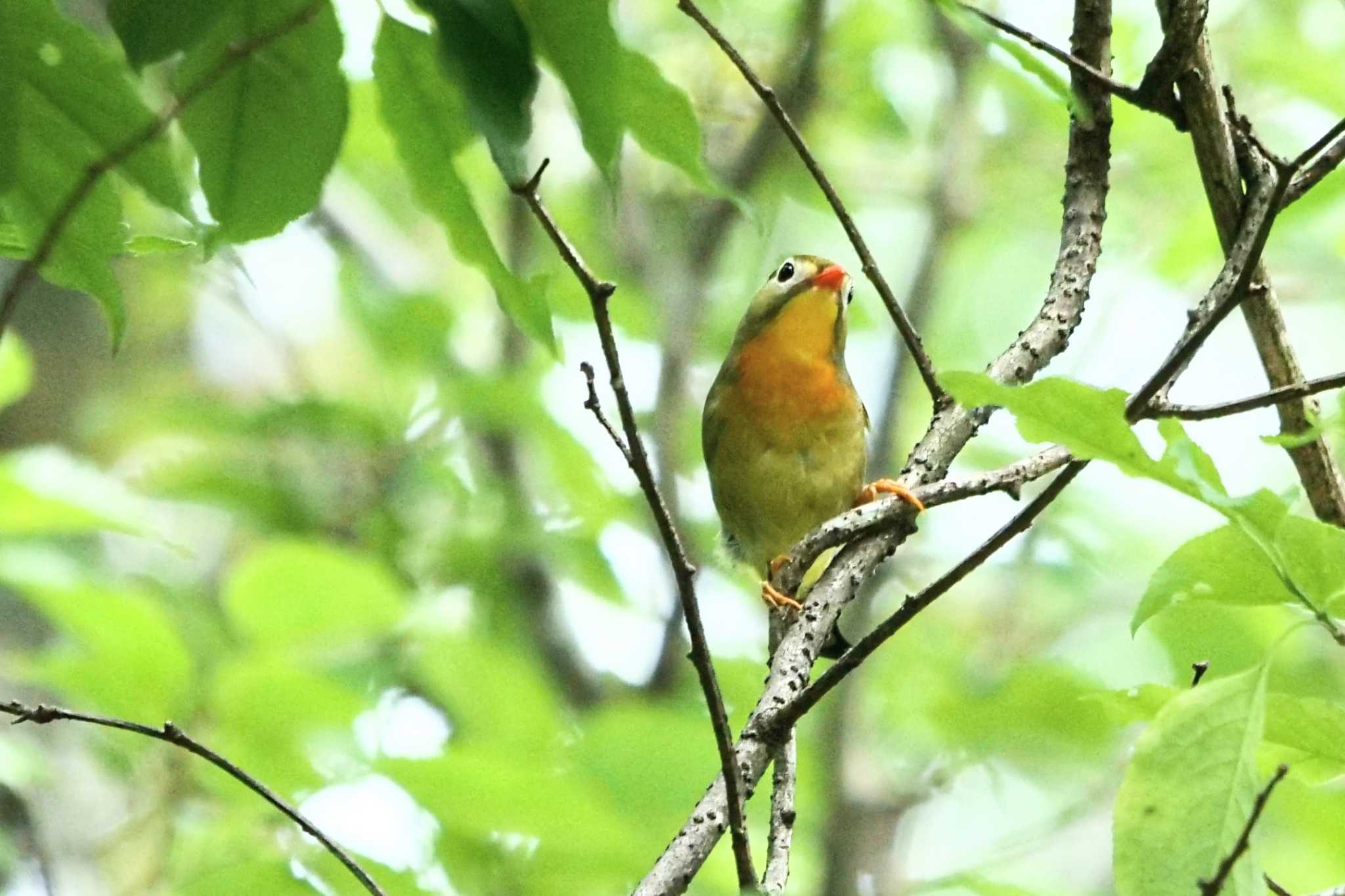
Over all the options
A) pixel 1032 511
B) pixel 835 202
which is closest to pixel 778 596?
pixel 835 202

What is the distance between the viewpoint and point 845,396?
5004mm

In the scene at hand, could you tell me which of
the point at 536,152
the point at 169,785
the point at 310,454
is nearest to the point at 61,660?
the point at 169,785

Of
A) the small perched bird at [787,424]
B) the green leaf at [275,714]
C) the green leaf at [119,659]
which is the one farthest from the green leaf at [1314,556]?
the small perched bird at [787,424]

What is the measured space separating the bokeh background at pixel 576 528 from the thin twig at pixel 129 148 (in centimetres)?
63

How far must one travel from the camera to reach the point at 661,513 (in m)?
1.55

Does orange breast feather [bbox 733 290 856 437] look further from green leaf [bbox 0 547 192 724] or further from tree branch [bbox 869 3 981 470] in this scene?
green leaf [bbox 0 547 192 724]

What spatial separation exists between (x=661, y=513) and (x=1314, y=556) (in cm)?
71

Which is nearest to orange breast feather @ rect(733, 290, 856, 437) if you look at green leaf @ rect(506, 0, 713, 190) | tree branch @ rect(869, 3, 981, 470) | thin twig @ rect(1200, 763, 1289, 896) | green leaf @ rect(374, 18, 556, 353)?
tree branch @ rect(869, 3, 981, 470)

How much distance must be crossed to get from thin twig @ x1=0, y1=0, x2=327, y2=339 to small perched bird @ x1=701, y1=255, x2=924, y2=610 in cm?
342

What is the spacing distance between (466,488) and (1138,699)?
14.2 ft

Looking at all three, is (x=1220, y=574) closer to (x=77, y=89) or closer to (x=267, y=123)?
(x=267, y=123)

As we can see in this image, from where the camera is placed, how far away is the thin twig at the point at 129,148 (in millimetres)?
1345

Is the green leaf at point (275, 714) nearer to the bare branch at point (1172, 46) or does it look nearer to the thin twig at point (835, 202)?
the thin twig at point (835, 202)

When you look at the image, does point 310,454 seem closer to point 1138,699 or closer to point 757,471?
point 757,471
